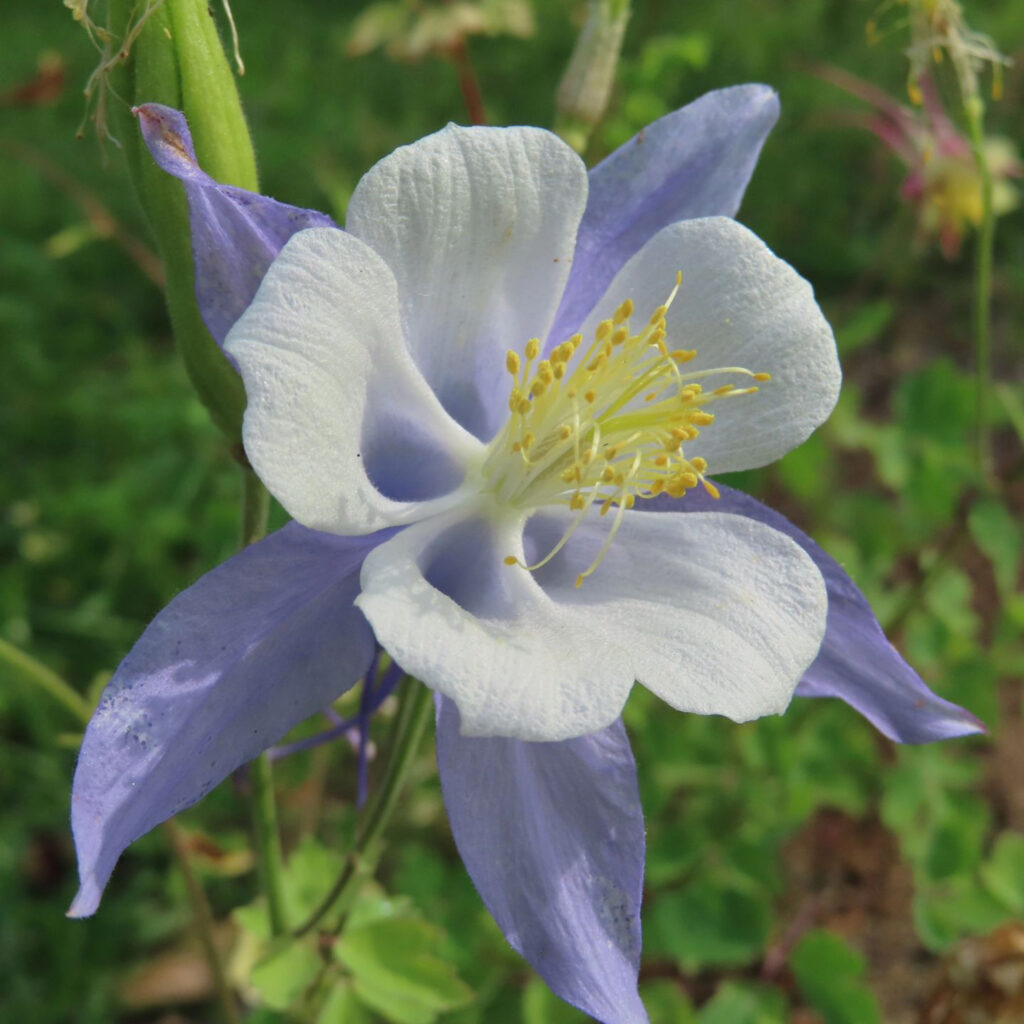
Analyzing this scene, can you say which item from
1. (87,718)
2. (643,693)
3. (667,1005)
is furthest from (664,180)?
(667,1005)

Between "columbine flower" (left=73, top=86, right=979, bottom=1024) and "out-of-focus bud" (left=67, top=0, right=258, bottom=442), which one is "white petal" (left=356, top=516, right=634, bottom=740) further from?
"out-of-focus bud" (left=67, top=0, right=258, bottom=442)

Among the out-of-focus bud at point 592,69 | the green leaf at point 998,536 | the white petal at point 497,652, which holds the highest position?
the out-of-focus bud at point 592,69

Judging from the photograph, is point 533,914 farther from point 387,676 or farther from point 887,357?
point 887,357


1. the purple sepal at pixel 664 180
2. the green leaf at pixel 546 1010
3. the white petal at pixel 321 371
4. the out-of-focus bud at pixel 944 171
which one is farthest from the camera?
the out-of-focus bud at pixel 944 171

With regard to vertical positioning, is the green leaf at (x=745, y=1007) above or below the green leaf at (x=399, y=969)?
below

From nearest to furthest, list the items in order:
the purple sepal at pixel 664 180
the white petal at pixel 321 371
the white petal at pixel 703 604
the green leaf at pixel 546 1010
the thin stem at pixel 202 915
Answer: the white petal at pixel 321 371 < the white petal at pixel 703 604 < the purple sepal at pixel 664 180 < the thin stem at pixel 202 915 < the green leaf at pixel 546 1010

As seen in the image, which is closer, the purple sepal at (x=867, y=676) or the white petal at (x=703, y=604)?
the white petal at (x=703, y=604)

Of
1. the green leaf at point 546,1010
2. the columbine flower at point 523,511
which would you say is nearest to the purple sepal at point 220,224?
the columbine flower at point 523,511

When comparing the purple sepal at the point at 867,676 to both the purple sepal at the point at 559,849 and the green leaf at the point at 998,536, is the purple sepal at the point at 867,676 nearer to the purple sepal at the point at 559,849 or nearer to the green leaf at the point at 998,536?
the purple sepal at the point at 559,849

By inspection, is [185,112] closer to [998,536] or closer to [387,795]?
[387,795]
